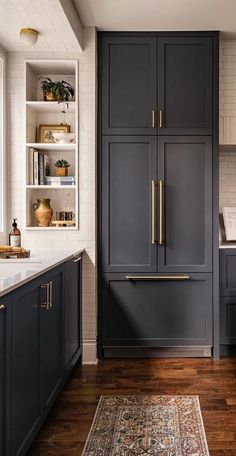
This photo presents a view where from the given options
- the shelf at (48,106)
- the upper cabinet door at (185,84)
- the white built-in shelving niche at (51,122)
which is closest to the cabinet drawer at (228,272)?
the upper cabinet door at (185,84)

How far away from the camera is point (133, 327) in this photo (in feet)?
12.4

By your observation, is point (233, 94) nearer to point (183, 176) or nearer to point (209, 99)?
point (209, 99)

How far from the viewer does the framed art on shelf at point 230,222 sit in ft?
13.4

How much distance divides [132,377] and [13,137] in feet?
6.72

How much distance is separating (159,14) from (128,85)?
58 centimetres

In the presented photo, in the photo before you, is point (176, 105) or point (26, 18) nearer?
point (26, 18)

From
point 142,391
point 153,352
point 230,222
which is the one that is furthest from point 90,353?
point 230,222

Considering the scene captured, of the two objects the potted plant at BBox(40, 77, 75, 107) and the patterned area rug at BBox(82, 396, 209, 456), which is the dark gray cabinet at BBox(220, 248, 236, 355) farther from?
the potted plant at BBox(40, 77, 75, 107)

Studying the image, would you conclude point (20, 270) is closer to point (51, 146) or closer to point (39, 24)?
point (51, 146)

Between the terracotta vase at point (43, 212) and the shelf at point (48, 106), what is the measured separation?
2.47ft

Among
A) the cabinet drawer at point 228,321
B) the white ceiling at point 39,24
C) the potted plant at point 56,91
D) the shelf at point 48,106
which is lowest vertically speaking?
the cabinet drawer at point 228,321

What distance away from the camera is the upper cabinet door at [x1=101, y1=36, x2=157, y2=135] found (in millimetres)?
3750

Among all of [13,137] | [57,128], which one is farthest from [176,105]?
[13,137]

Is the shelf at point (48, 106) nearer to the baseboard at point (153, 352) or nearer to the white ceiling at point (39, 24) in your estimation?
the white ceiling at point (39, 24)
